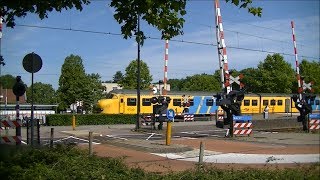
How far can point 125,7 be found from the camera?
22.2ft

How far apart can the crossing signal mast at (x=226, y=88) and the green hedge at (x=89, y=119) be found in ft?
54.1

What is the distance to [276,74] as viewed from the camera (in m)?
66.8

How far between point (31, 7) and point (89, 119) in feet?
95.8

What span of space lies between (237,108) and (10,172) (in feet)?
50.7

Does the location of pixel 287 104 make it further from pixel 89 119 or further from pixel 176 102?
pixel 89 119

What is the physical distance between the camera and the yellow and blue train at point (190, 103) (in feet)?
135

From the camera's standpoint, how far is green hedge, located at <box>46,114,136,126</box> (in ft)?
113

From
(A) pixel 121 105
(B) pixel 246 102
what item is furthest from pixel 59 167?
(B) pixel 246 102

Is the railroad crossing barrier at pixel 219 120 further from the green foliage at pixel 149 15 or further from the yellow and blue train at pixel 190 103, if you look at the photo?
the green foliage at pixel 149 15

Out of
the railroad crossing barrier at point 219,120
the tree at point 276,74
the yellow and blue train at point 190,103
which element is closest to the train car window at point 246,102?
the yellow and blue train at point 190,103

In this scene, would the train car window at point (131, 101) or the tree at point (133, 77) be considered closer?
the train car window at point (131, 101)

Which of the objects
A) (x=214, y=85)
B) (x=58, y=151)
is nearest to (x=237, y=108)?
(x=58, y=151)

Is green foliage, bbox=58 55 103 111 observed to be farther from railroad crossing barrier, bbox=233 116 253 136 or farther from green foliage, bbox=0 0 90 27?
green foliage, bbox=0 0 90 27

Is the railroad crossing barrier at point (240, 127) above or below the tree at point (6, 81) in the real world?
below
